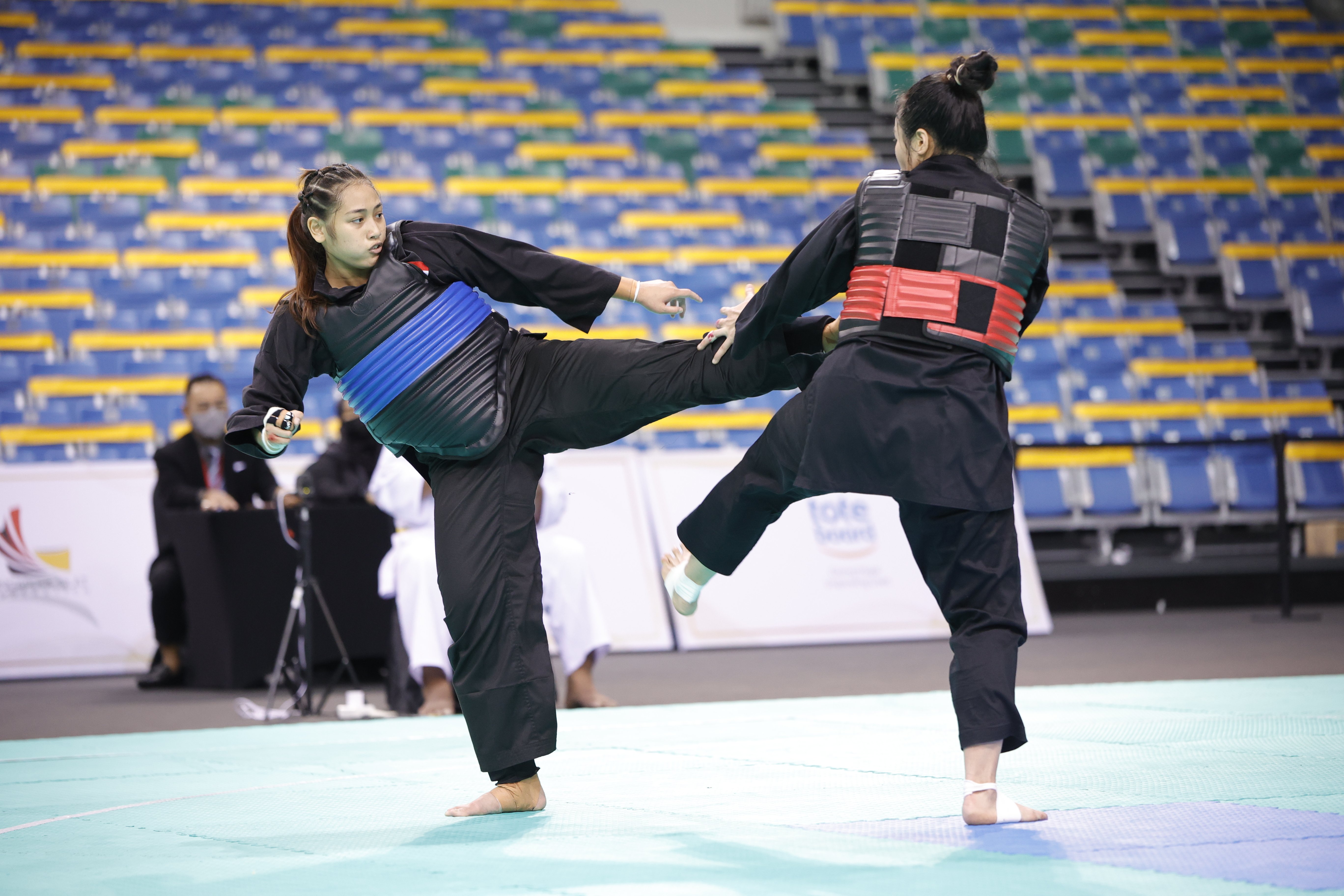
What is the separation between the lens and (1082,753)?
387cm

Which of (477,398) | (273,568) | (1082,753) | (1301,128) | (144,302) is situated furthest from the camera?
(1301,128)

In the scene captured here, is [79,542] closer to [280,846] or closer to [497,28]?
[280,846]

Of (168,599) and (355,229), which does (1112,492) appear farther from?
(355,229)

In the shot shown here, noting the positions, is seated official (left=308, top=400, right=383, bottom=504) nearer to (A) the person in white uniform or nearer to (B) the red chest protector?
(A) the person in white uniform

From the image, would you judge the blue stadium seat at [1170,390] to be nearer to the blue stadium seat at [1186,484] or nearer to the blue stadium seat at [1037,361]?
the blue stadium seat at [1037,361]

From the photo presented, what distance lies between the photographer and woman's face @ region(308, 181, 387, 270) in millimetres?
3225

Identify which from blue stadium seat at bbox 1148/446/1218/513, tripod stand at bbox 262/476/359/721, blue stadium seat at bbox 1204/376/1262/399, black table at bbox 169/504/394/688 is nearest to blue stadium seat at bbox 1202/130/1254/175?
blue stadium seat at bbox 1204/376/1262/399

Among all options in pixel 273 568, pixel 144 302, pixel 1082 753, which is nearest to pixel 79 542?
pixel 273 568

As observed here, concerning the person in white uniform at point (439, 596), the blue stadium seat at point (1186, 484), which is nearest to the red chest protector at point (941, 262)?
the person in white uniform at point (439, 596)

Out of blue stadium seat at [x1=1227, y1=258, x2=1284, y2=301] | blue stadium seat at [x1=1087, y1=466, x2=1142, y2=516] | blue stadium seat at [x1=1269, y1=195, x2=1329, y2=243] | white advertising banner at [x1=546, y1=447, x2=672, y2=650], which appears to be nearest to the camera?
white advertising banner at [x1=546, y1=447, x2=672, y2=650]

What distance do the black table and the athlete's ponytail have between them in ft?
14.7

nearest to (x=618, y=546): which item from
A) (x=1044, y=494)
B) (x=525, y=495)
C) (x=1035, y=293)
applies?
(x=1044, y=494)

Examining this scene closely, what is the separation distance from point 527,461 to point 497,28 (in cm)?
1228

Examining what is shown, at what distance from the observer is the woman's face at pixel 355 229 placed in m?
3.22
